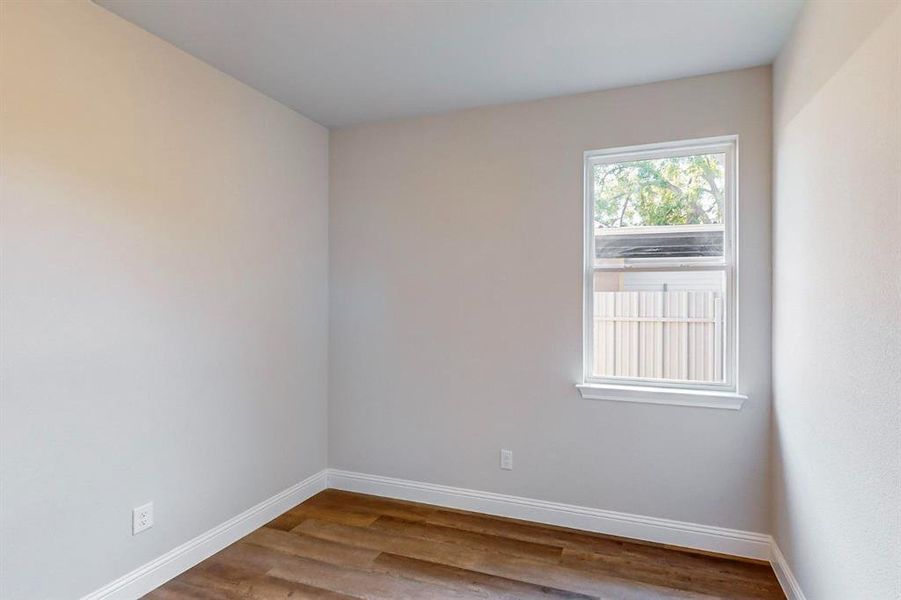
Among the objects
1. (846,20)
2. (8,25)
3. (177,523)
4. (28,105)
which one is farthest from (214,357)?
(846,20)

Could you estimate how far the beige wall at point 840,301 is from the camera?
135 cm

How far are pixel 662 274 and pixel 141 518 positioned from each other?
118 inches

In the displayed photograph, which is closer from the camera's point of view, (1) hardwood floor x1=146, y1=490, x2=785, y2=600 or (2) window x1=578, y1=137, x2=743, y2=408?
(1) hardwood floor x1=146, y1=490, x2=785, y2=600

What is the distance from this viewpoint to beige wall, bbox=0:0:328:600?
71.5 inches

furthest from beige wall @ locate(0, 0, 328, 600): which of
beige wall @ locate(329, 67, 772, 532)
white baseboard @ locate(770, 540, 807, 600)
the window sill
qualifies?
white baseboard @ locate(770, 540, 807, 600)

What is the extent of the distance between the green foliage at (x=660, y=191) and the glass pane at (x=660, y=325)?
1.09ft

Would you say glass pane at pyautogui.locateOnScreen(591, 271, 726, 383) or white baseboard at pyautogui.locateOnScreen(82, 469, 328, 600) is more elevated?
glass pane at pyautogui.locateOnScreen(591, 271, 726, 383)

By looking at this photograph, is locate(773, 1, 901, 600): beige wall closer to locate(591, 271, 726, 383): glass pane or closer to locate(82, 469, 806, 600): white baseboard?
locate(82, 469, 806, 600): white baseboard

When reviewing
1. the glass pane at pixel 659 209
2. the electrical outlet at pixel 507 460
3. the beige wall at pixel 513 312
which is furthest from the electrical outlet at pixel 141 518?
the glass pane at pixel 659 209

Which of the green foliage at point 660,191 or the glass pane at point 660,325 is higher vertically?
the green foliage at point 660,191

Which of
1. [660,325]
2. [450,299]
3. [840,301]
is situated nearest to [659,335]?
[660,325]

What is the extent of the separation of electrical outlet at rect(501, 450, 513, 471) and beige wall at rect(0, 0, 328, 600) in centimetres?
142

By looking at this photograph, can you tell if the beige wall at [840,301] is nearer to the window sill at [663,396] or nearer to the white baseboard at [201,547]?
the window sill at [663,396]

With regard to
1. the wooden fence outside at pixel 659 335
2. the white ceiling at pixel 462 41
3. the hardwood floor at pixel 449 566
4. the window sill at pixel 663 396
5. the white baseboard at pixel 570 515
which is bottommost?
the hardwood floor at pixel 449 566
